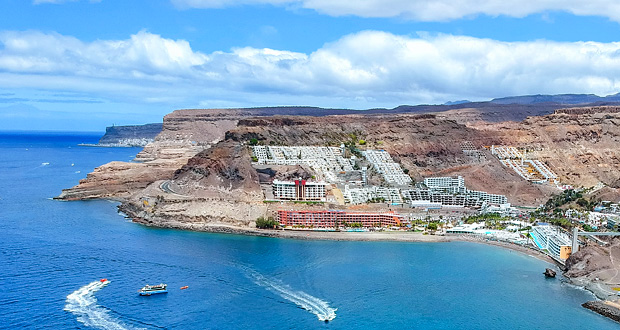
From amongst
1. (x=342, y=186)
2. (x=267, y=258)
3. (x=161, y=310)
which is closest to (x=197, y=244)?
(x=267, y=258)

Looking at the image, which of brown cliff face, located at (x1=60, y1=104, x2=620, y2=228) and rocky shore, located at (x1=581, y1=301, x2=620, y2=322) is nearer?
rocky shore, located at (x1=581, y1=301, x2=620, y2=322)

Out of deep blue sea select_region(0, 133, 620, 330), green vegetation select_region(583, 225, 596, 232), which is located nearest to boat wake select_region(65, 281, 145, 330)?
deep blue sea select_region(0, 133, 620, 330)

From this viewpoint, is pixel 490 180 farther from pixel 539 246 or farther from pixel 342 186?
pixel 539 246

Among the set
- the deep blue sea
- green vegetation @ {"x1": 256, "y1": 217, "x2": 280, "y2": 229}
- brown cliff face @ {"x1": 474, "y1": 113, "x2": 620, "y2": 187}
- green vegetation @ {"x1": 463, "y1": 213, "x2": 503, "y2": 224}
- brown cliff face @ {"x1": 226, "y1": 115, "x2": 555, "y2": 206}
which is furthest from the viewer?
brown cliff face @ {"x1": 474, "y1": 113, "x2": 620, "y2": 187}

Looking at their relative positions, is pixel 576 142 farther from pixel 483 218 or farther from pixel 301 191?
pixel 301 191

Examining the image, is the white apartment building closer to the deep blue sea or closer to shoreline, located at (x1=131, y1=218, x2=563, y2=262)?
shoreline, located at (x1=131, y1=218, x2=563, y2=262)

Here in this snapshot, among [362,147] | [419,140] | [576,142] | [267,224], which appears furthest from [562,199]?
[267,224]

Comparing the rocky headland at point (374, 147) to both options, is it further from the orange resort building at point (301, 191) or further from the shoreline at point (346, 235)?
the orange resort building at point (301, 191)
